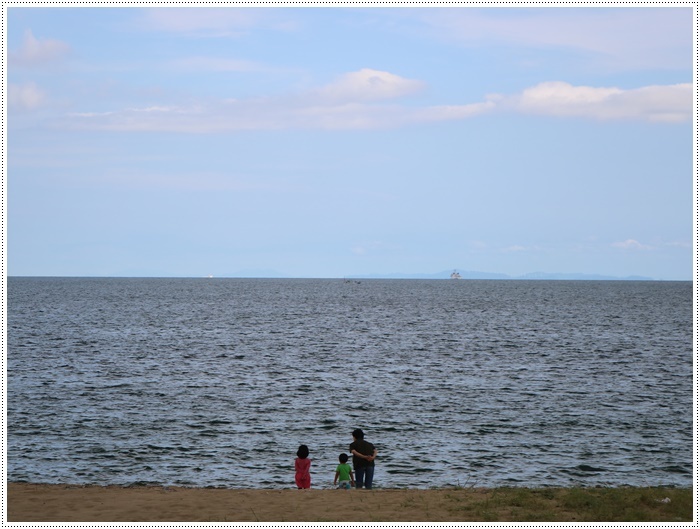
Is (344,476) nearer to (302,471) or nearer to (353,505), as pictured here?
(302,471)

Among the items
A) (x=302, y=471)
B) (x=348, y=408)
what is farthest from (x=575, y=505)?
(x=348, y=408)

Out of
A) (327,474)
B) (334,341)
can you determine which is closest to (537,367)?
(334,341)

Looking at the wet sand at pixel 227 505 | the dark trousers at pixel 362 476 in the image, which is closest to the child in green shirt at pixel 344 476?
the dark trousers at pixel 362 476

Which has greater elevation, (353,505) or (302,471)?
(353,505)

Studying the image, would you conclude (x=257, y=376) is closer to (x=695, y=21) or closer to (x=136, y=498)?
(x=136, y=498)

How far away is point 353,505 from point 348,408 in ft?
79.7

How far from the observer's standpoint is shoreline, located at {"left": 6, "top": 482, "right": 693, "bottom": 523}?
1827 centimetres

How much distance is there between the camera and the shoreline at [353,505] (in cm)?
1827

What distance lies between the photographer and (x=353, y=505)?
65.1ft

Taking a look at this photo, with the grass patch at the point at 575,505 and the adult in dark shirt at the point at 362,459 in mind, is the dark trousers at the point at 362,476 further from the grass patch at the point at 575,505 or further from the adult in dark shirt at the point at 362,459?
the grass patch at the point at 575,505

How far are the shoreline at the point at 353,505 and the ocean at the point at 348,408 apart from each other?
684 cm

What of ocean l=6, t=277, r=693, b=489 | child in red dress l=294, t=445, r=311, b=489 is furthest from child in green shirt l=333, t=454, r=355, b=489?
ocean l=6, t=277, r=693, b=489

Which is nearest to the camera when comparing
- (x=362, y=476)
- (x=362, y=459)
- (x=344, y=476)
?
(x=344, y=476)
